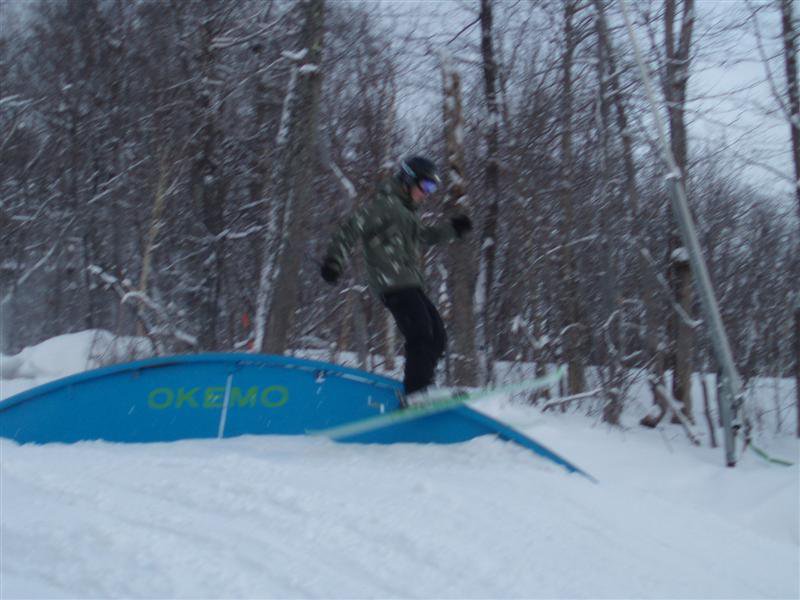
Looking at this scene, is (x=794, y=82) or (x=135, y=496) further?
(x=794, y=82)

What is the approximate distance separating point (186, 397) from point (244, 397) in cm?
41

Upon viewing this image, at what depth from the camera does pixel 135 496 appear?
3709 millimetres

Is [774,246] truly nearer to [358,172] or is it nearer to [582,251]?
[582,251]

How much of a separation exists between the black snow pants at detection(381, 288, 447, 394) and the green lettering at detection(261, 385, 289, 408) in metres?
1.04

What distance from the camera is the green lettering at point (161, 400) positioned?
5.54m

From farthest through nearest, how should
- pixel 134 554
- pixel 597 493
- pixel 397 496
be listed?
pixel 597 493 < pixel 397 496 < pixel 134 554

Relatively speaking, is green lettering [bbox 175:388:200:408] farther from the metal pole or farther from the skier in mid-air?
the metal pole

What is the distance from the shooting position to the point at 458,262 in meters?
8.66

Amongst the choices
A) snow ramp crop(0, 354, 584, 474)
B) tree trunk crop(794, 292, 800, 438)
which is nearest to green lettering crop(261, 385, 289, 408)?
snow ramp crop(0, 354, 584, 474)

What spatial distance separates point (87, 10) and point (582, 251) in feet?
42.4

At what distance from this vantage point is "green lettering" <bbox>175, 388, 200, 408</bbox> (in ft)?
18.2

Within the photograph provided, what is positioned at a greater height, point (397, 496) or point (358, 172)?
point (358, 172)

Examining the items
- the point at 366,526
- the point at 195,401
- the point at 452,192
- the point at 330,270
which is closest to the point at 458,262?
the point at 452,192

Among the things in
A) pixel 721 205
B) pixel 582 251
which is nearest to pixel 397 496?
pixel 582 251
